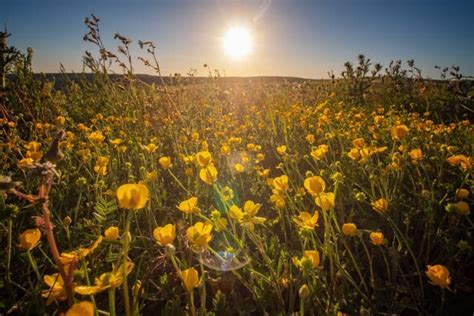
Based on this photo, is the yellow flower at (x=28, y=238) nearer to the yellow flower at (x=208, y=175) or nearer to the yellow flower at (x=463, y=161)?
the yellow flower at (x=208, y=175)

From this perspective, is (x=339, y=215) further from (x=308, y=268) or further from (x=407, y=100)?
(x=407, y=100)

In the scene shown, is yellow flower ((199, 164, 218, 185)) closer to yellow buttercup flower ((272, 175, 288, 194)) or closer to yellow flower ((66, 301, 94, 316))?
yellow buttercup flower ((272, 175, 288, 194))

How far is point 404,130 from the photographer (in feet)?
7.39

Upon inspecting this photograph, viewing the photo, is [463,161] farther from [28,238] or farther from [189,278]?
[28,238]

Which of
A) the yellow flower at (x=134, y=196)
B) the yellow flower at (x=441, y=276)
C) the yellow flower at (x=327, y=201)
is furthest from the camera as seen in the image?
the yellow flower at (x=327, y=201)

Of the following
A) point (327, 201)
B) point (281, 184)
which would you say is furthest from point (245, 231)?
point (327, 201)

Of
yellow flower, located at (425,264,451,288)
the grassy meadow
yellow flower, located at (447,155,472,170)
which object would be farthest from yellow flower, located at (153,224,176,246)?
yellow flower, located at (447,155,472,170)

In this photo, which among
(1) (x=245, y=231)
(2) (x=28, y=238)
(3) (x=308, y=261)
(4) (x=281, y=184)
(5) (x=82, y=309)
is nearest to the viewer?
(5) (x=82, y=309)

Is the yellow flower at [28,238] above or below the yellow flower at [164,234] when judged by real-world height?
above

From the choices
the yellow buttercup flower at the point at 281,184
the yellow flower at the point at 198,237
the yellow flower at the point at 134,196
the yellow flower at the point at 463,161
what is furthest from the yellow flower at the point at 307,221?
the yellow flower at the point at 463,161

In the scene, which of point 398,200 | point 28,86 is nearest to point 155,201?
point 398,200

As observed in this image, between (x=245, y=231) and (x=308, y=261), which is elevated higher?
(x=308, y=261)

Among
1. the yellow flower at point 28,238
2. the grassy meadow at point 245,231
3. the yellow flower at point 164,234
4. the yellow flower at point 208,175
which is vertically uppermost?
the yellow flower at point 208,175

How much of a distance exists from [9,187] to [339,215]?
7.23 feet
